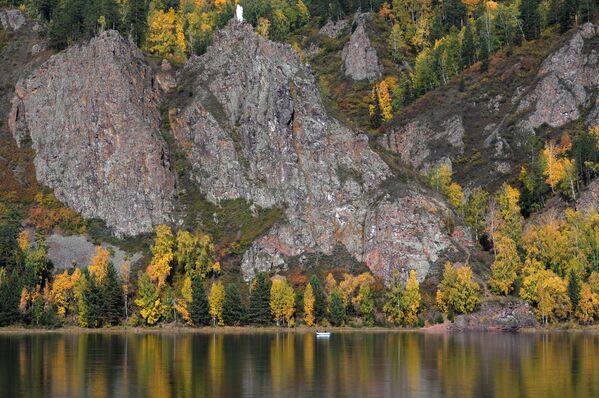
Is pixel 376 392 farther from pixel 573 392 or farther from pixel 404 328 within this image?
pixel 404 328

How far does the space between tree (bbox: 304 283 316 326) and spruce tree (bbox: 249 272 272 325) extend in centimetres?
699

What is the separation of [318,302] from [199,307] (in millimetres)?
22321

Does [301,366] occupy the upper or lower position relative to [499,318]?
lower

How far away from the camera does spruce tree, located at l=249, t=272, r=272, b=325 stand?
17450cm

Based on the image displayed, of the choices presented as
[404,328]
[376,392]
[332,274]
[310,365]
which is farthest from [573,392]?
[332,274]

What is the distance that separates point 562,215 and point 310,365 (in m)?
101

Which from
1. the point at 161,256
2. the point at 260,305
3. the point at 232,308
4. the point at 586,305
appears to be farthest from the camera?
the point at 161,256

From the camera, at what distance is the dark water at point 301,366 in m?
93.2

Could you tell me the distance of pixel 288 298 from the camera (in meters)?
176

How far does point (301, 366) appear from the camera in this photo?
11362 cm

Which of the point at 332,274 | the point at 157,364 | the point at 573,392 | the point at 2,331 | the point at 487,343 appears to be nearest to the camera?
the point at 573,392

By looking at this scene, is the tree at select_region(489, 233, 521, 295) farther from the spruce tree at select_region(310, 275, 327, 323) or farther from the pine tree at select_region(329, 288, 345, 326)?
the spruce tree at select_region(310, 275, 327, 323)

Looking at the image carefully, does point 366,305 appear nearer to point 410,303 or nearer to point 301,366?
point 410,303

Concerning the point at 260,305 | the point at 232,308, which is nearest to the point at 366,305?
the point at 260,305
